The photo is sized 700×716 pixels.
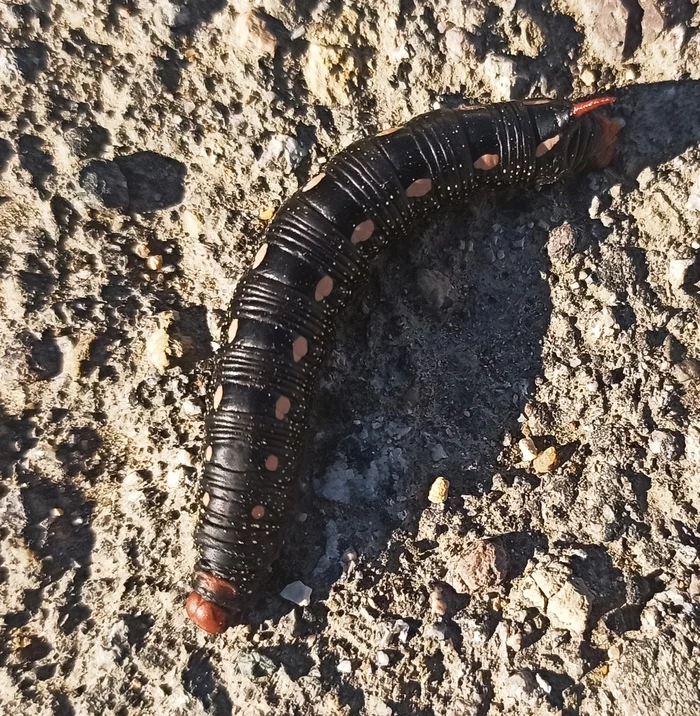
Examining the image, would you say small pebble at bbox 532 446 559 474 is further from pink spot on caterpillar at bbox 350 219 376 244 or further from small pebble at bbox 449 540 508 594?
pink spot on caterpillar at bbox 350 219 376 244

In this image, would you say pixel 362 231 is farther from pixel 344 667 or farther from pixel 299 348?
pixel 344 667

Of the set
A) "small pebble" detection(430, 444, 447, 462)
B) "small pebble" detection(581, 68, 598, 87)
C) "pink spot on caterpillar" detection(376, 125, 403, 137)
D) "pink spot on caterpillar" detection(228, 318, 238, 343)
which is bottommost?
→ "small pebble" detection(430, 444, 447, 462)

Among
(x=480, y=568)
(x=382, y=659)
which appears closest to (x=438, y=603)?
(x=480, y=568)

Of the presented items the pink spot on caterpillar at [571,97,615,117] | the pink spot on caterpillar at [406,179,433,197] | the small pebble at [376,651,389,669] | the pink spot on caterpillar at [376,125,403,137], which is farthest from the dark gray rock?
the small pebble at [376,651,389,669]

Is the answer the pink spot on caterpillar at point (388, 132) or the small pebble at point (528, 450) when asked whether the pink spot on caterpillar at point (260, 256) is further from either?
the small pebble at point (528, 450)

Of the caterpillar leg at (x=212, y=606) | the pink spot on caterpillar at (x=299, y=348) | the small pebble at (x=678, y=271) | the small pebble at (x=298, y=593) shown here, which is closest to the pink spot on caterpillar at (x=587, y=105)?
A: the small pebble at (x=678, y=271)

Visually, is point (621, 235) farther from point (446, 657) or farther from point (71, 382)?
point (71, 382)
